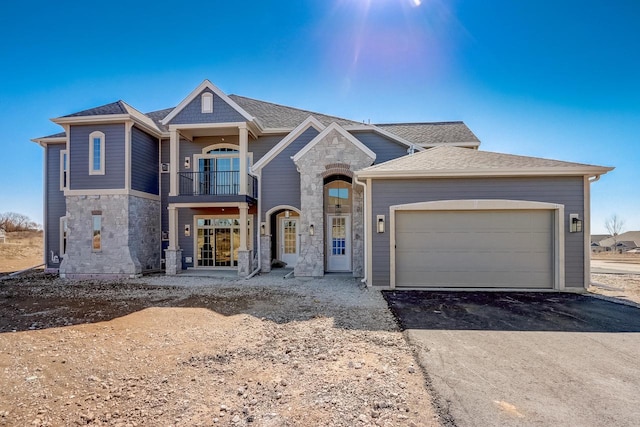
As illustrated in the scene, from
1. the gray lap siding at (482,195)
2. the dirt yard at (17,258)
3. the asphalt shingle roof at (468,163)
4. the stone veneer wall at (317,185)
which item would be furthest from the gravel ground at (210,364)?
the dirt yard at (17,258)

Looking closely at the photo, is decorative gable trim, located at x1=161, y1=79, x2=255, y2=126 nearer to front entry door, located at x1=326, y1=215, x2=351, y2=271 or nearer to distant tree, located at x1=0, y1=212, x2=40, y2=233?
front entry door, located at x1=326, y1=215, x2=351, y2=271

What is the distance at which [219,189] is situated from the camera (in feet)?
46.0

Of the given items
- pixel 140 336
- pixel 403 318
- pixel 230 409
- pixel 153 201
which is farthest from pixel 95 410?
pixel 153 201

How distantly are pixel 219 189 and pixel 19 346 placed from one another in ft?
31.9

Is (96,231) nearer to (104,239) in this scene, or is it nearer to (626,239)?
(104,239)

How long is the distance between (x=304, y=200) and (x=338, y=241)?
96.4 inches

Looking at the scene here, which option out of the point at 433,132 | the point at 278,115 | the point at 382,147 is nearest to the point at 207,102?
the point at 278,115

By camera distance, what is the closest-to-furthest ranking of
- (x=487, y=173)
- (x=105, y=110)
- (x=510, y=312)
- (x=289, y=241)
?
(x=510, y=312)
(x=487, y=173)
(x=105, y=110)
(x=289, y=241)

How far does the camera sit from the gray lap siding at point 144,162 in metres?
12.8

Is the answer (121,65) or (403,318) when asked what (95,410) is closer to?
(403,318)

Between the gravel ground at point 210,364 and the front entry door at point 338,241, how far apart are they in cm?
476

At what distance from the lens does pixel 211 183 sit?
14.2 meters

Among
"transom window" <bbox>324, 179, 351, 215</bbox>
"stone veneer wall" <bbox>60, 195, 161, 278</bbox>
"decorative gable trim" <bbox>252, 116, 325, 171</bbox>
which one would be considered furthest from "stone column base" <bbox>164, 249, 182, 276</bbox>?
"transom window" <bbox>324, 179, 351, 215</bbox>

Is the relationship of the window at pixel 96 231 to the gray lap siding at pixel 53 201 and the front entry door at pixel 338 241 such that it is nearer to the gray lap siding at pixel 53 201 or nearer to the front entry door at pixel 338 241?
the gray lap siding at pixel 53 201
